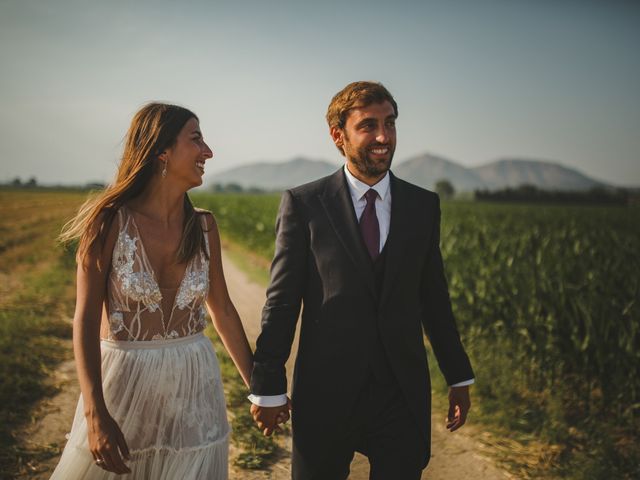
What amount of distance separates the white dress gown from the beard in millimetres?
946

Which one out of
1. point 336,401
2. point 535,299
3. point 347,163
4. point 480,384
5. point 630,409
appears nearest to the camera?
point 336,401

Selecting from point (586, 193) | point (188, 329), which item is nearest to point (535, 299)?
point (188, 329)

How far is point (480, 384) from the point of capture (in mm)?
5230

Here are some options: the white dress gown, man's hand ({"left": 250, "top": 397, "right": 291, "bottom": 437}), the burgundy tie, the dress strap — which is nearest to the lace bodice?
the white dress gown

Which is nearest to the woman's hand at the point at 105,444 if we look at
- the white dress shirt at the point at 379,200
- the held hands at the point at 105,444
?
the held hands at the point at 105,444

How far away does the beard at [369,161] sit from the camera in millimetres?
2178

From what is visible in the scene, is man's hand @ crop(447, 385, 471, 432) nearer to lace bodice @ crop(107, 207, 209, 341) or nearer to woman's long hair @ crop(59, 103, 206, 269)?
lace bodice @ crop(107, 207, 209, 341)

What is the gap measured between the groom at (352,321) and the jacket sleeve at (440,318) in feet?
0.53

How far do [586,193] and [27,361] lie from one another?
76129mm

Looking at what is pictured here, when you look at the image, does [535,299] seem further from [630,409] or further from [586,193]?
[586,193]

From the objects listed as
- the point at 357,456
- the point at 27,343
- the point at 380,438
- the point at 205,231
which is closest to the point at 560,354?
the point at 357,456

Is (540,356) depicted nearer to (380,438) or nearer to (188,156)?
(380,438)

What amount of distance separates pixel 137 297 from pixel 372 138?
1210mm

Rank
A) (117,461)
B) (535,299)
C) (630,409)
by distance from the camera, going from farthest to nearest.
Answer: (535,299), (630,409), (117,461)
